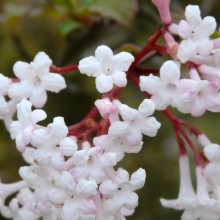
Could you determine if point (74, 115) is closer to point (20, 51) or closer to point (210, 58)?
point (20, 51)

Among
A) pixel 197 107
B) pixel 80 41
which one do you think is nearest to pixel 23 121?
pixel 197 107

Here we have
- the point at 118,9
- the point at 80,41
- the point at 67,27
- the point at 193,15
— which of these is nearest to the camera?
the point at 193,15

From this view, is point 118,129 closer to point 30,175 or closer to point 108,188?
point 108,188

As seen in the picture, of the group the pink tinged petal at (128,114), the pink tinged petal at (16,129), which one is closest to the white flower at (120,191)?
the pink tinged petal at (128,114)

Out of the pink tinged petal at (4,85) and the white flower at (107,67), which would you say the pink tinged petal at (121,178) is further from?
the pink tinged petal at (4,85)

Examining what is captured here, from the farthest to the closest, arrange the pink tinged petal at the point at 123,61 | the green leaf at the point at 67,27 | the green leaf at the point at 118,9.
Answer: the green leaf at the point at 67,27 → the green leaf at the point at 118,9 → the pink tinged petal at the point at 123,61

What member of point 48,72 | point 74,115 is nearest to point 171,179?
point 74,115

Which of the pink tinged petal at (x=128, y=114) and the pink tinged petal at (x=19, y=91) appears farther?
the pink tinged petal at (x=19, y=91)
